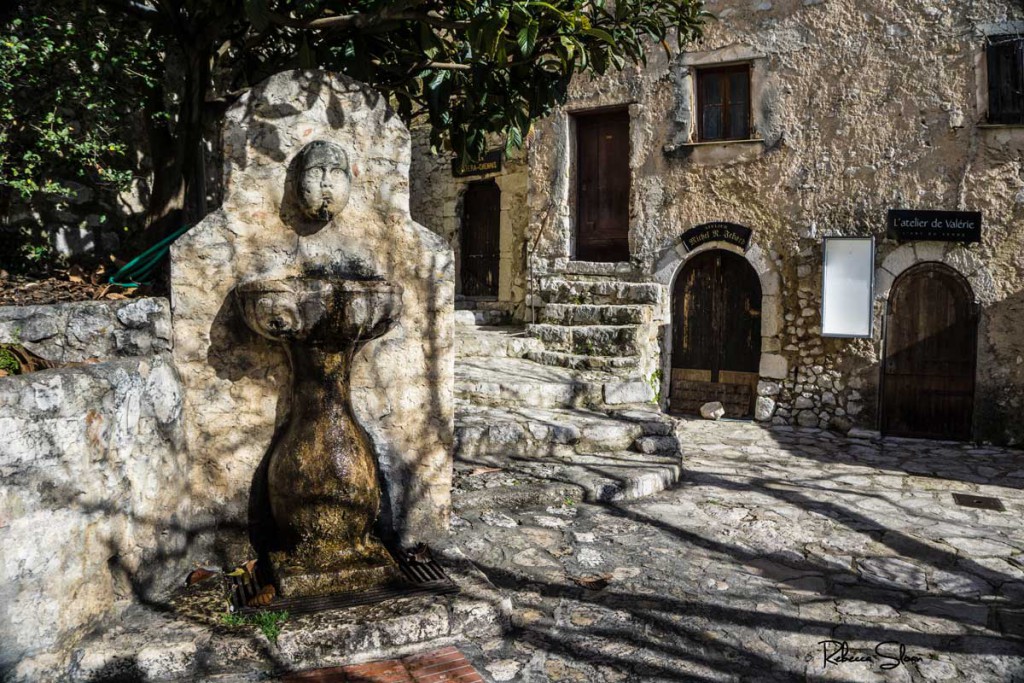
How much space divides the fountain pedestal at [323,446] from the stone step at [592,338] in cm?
519

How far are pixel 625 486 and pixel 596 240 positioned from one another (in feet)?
20.1

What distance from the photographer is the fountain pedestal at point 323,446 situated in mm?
2938

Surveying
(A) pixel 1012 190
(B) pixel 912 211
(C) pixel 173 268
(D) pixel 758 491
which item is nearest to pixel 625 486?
(D) pixel 758 491

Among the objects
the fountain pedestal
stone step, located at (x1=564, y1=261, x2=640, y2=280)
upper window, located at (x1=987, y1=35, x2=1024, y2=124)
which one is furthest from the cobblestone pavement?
stone step, located at (x1=564, y1=261, x2=640, y2=280)

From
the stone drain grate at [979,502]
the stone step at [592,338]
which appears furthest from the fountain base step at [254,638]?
the stone step at [592,338]

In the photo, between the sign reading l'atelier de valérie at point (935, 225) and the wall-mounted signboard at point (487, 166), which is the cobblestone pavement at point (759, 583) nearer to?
the sign reading l'atelier de valérie at point (935, 225)

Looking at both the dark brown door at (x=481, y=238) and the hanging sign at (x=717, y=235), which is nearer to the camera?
the hanging sign at (x=717, y=235)

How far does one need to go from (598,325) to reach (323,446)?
5.84 m

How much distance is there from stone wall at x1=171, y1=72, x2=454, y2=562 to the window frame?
22.7 ft

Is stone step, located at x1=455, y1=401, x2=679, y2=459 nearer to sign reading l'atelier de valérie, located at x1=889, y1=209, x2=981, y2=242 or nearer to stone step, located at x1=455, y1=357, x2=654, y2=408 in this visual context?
stone step, located at x1=455, y1=357, x2=654, y2=408

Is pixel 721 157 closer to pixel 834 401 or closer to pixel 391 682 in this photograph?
pixel 834 401

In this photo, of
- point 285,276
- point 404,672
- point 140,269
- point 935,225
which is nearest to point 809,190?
point 935,225

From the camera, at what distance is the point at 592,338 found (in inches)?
326

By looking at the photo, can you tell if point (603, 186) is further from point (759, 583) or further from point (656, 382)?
point (759, 583)
